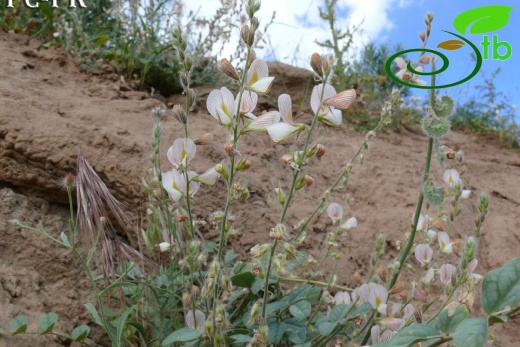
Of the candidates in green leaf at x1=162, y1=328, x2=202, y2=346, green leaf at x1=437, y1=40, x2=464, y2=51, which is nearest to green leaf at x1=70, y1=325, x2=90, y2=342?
green leaf at x1=162, y1=328, x2=202, y2=346

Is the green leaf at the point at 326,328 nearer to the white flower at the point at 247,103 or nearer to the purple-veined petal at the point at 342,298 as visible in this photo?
the purple-veined petal at the point at 342,298

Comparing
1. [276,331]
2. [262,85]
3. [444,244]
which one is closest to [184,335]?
[276,331]

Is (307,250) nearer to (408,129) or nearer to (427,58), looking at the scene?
(427,58)

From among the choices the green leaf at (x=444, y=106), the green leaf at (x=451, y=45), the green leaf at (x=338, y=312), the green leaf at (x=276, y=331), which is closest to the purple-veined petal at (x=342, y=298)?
the green leaf at (x=338, y=312)

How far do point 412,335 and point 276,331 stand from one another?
64 centimetres

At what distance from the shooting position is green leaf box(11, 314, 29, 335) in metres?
1.58

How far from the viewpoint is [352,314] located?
1.53m

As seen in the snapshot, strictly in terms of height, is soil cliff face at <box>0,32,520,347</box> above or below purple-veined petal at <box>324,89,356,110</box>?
below

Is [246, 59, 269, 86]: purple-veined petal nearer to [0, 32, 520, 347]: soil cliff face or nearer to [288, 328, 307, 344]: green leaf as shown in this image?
[0, 32, 520, 347]: soil cliff face

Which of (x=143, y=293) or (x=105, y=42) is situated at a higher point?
(x=105, y=42)

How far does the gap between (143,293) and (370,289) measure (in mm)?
628

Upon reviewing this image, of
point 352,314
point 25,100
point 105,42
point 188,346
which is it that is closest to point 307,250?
point 352,314

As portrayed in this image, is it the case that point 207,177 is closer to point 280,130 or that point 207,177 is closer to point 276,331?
point 280,130

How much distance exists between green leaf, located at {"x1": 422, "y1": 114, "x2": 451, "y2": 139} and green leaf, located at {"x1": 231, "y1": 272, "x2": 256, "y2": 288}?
0.56m
